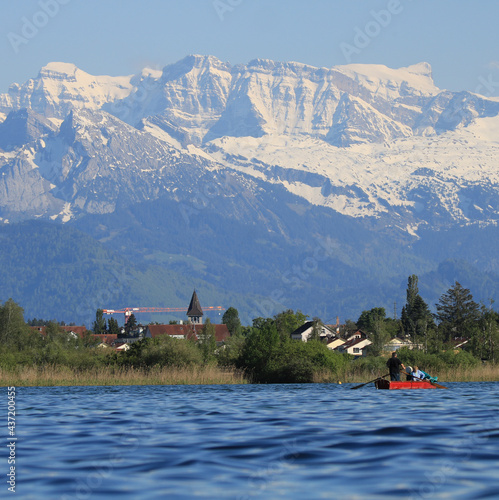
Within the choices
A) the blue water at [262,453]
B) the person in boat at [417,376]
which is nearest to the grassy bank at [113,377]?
the person in boat at [417,376]

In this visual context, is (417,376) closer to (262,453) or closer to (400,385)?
(400,385)

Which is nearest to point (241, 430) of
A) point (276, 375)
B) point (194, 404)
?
point (194, 404)

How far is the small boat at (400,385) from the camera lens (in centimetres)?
6012

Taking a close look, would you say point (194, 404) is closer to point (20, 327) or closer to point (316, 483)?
point (316, 483)

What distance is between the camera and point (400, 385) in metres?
60.8

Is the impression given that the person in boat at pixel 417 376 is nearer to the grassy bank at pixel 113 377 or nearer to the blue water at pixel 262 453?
the blue water at pixel 262 453

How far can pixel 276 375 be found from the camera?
87750 millimetres

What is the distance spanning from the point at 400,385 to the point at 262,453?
119 feet

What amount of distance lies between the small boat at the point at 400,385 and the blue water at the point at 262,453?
50.2 ft

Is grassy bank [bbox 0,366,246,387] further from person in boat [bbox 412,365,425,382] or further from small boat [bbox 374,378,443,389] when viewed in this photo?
small boat [bbox 374,378,443,389]

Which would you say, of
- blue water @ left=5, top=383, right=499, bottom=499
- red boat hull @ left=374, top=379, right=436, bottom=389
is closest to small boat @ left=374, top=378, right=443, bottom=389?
red boat hull @ left=374, top=379, right=436, bottom=389

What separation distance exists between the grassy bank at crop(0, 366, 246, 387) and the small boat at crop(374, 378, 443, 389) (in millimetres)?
23567

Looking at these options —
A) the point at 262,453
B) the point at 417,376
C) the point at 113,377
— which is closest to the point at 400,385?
the point at 417,376

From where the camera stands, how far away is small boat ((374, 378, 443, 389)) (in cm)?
6012
